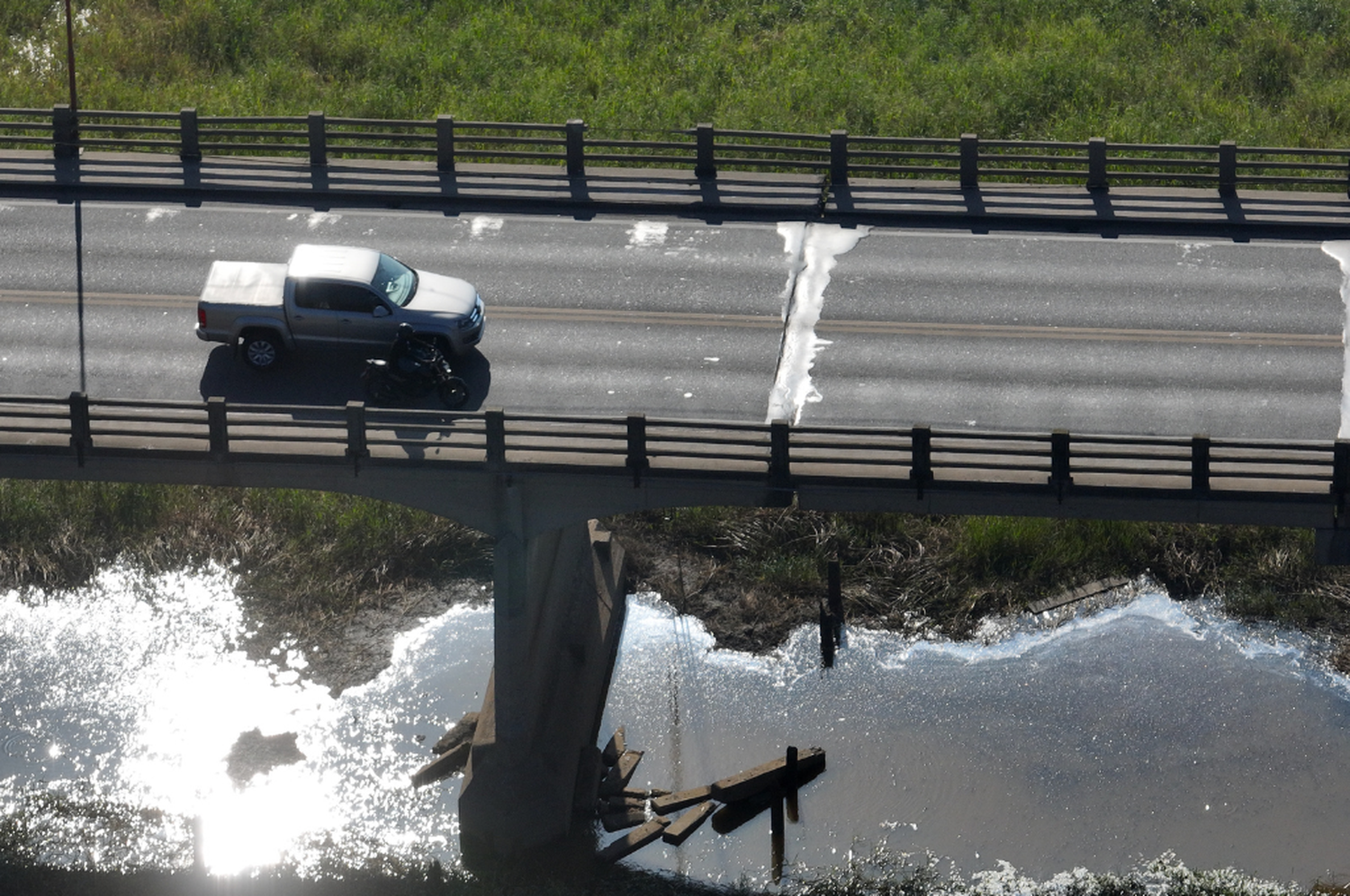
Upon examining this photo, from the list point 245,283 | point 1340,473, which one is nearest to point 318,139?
point 245,283

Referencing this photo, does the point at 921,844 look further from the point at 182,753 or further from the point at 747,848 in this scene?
the point at 182,753

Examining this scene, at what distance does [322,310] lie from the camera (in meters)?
27.9

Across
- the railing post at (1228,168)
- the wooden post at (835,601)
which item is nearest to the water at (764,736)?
the wooden post at (835,601)

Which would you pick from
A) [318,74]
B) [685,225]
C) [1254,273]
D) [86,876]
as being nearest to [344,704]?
[86,876]

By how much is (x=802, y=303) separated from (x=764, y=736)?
23.5 feet

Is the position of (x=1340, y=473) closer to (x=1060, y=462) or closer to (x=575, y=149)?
(x=1060, y=462)

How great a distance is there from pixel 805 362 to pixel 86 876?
13138mm

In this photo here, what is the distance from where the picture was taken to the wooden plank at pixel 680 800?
29.8 meters

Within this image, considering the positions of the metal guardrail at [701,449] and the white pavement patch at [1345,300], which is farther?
the white pavement patch at [1345,300]

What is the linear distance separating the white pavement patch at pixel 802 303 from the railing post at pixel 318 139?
8.12 metres

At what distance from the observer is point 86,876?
28500 mm

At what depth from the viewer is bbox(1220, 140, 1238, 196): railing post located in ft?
107

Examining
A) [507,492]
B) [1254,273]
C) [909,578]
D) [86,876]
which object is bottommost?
[86,876]

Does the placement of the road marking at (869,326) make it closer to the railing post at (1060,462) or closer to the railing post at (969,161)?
the railing post at (969,161)
